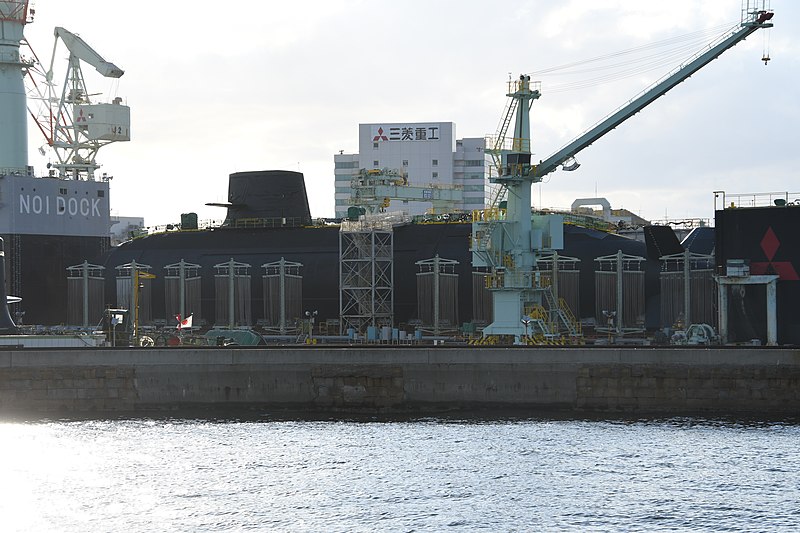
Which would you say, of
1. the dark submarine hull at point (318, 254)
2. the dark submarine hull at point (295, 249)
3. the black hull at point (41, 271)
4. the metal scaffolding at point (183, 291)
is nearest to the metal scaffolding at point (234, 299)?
the dark submarine hull at point (295, 249)

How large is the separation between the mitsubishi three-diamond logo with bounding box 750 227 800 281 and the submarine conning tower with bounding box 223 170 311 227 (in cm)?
4582

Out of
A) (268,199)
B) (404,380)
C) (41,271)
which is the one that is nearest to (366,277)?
(268,199)

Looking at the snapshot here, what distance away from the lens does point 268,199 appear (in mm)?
111312

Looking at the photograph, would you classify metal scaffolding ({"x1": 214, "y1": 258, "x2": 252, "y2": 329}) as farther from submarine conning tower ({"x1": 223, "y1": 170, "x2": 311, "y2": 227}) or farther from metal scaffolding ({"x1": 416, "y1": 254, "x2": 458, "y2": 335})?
metal scaffolding ({"x1": 416, "y1": 254, "x2": 458, "y2": 335})

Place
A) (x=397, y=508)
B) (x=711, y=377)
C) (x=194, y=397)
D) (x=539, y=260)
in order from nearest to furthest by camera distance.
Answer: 1. (x=397, y=508)
2. (x=711, y=377)
3. (x=194, y=397)
4. (x=539, y=260)

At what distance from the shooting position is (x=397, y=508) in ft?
149

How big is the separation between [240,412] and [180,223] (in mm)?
52697

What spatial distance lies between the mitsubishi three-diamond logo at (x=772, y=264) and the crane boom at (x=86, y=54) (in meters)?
76.1

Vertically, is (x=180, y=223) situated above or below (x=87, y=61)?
below

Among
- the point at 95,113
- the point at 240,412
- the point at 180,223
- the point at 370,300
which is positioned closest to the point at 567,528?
the point at 240,412

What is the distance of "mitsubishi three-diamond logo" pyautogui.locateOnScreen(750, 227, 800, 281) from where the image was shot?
2916 inches

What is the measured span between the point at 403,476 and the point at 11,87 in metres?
76.9

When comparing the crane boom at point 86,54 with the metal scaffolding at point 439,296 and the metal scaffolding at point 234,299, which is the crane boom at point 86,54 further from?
the metal scaffolding at point 439,296

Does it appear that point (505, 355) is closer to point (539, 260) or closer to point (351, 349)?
point (351, 349)
